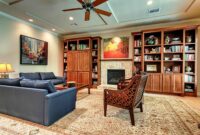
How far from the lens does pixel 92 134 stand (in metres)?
1.95

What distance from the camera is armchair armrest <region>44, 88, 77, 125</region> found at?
2164mm

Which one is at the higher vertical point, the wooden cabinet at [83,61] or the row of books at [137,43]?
the row of books at [137,43]

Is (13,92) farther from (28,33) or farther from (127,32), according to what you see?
(127,32)

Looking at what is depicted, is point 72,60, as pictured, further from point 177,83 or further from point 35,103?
point 177,83

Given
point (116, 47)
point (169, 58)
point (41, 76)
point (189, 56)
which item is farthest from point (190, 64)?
point (41, 76)

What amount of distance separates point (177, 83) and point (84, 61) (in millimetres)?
4102

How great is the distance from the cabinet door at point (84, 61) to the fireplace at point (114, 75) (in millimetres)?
1115

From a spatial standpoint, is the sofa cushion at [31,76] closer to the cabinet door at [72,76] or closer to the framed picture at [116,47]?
the cabinet door at [72,76]

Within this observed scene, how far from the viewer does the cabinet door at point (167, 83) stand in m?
4.69

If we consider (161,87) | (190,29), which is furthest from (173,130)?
(190,29)

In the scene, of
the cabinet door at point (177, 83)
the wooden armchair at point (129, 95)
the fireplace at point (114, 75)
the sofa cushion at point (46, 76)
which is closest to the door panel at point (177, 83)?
the cabinet door at point (177, 83)

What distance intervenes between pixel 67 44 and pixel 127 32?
3.24m

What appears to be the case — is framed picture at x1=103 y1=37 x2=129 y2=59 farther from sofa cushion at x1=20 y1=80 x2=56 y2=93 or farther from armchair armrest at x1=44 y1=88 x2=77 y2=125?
sofa cushion at x1=20 y1=80 x2=56 y2=93

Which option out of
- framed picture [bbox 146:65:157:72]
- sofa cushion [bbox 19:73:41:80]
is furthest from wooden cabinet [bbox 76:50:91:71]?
framed picture [bbox 146:65:157:72]
